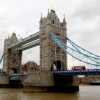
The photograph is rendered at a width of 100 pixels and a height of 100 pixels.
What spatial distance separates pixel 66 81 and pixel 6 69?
28.8m

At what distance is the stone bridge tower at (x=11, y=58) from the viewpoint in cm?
6119

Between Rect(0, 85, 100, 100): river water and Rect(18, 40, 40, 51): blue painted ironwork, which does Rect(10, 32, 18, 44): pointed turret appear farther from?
Rect(0, 85, 100, 100): river water

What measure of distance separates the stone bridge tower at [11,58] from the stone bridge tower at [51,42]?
22.2m

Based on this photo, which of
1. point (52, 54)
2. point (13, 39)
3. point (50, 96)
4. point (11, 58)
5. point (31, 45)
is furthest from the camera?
point (13, 39)

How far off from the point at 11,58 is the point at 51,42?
83.8 feet

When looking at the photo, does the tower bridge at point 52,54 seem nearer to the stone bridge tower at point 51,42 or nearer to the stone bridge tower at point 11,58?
the stone bridge tower at point 51,42

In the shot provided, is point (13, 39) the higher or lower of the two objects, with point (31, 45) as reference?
higher

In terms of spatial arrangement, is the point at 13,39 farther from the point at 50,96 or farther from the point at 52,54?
the point at 50,96

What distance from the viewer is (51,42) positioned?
41.4m

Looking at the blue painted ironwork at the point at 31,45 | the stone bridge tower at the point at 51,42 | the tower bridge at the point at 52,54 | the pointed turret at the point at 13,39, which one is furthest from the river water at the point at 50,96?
the pointed turret at the point at 13,39

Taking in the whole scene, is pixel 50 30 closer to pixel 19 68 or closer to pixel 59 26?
pixel 59 26

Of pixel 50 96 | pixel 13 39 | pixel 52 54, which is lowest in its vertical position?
pixel 50 96

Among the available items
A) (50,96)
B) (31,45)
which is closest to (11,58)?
(31,45)

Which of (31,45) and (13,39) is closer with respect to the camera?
(31,45)
